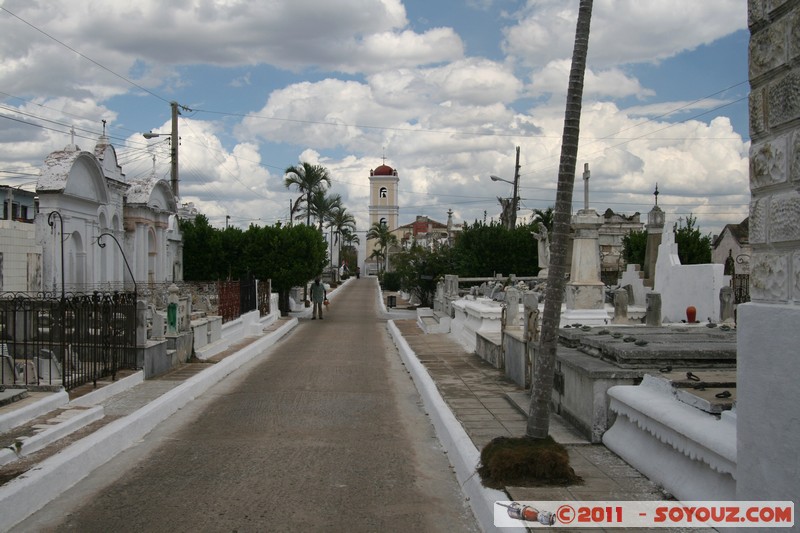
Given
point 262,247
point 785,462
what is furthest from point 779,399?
point 262,247

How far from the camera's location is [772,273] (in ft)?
14.1

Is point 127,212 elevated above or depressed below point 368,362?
above

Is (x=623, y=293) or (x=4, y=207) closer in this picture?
(x=623, y=293)

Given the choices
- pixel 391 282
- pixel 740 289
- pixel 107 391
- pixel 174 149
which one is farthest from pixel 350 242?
pixel 107 391

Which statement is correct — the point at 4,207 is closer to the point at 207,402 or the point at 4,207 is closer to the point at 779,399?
the point at 207,402

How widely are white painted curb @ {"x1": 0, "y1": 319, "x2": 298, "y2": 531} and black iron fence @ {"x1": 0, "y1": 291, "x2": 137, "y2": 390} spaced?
1284 mm

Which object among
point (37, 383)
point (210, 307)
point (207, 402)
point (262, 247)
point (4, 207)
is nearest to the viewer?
point (37, 383)

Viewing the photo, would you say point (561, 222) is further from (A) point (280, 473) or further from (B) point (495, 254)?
(B) point (495, 254)

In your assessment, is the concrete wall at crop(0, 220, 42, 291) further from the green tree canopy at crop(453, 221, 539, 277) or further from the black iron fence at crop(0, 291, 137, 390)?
the green tree canopy at crop(453, 221, 539, 277)

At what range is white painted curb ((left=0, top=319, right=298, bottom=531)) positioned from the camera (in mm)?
5953

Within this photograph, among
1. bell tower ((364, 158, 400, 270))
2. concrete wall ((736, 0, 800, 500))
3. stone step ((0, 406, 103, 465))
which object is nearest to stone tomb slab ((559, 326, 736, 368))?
concrete wall ((736, 0, 800, 500))

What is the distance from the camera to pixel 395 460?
26.4ft

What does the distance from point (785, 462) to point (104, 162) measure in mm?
Result: 22673

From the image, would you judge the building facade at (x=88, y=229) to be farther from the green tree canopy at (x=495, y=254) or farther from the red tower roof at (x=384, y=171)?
the red tower roof at (x=384, y=171)
